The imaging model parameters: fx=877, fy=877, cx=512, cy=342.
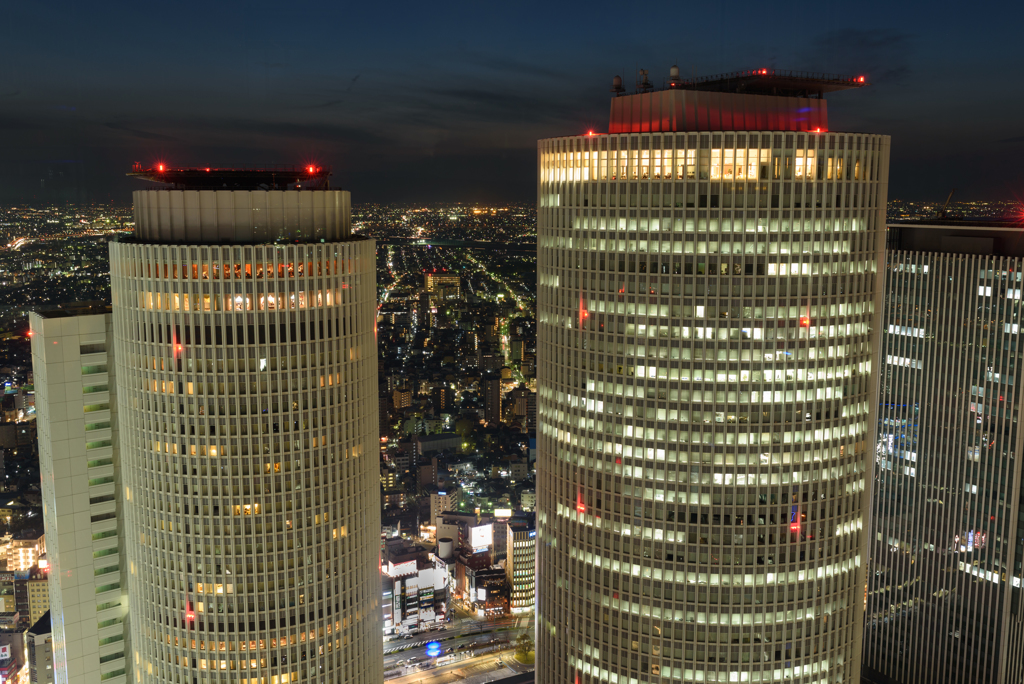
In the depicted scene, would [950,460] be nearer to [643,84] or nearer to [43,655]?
[643,84]

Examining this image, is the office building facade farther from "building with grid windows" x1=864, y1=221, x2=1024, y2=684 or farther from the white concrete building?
"building with grid windows" x1=864, y1=221, x2=1024, y2=684

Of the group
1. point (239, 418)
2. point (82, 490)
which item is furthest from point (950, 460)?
point (82, 490)

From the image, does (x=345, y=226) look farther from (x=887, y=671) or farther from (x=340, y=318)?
(x=887, y=671)

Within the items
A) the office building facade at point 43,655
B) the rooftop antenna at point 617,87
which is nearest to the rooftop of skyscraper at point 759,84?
the rooftop antenna at point 617,87

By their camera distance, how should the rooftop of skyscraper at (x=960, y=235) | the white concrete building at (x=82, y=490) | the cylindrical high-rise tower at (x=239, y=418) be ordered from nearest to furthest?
the cylindrical high-rise tower at (x=239, y=418) < the white concrete building at (x=82, y=490) < the rooftop of skyscraper at (x=960, y=235)

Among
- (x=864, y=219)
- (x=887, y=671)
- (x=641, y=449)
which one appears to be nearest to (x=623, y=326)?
(x=641, y=449)

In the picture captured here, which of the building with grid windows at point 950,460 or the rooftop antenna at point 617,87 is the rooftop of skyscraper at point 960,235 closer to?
the building with grid windows at point 950,460

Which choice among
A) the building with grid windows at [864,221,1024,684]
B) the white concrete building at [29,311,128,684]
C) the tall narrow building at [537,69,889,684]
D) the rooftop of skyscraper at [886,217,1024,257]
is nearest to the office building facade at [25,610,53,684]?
the white concrete building at [29,311,128,684]
